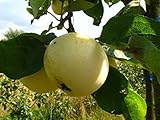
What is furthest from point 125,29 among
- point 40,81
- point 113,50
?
point 40,81

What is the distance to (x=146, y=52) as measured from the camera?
1.90 ft

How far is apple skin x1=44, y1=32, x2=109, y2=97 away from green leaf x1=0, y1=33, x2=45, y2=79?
73 millimetres

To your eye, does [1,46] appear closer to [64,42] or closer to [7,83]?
[64,42]

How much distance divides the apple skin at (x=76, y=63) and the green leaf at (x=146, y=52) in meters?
0.05

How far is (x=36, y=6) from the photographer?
0.63 meters

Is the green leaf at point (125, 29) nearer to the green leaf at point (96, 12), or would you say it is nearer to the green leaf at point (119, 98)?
the green leaf at point (119, 98)

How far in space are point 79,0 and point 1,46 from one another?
0.53 feet

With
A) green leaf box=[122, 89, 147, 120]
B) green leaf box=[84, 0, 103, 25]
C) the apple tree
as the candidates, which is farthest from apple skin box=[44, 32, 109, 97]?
green leaf box=[84, 0, 103, 25]

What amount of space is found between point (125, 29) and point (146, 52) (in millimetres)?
63

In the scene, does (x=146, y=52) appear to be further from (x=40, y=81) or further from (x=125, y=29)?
(x=40, y=81)

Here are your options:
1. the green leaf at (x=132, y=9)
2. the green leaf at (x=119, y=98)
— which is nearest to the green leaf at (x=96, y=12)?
the green leaf at (x=132, y=9)

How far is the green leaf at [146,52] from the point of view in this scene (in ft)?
1.87

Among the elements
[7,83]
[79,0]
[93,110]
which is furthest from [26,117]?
[79,0]

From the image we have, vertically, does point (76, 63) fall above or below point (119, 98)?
above
